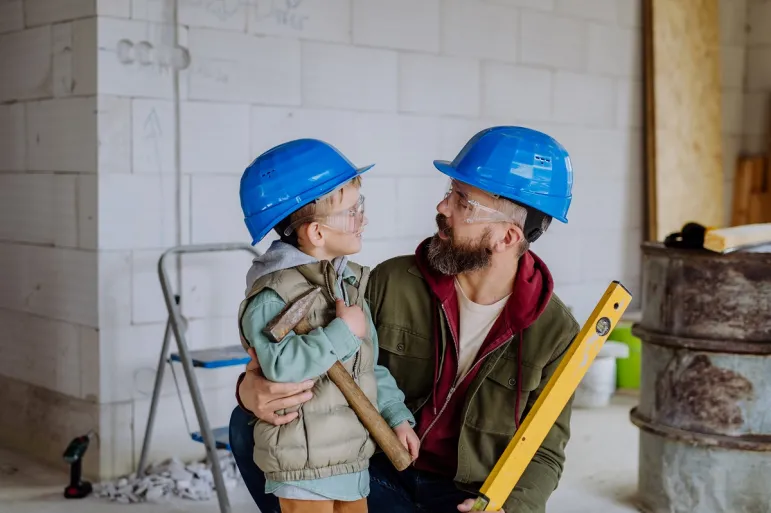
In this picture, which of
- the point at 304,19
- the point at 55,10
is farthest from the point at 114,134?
the point at 304,19

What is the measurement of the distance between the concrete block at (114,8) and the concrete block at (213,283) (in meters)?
0.95

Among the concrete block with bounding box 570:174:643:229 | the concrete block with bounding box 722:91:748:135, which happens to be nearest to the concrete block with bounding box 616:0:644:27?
the concrete block with bounding box 570:174:643:229

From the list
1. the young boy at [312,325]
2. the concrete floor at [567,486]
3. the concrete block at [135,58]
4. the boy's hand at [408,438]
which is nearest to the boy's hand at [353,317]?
the young boy at [312,325]

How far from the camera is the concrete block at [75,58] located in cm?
356

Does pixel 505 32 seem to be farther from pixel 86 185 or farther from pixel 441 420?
pixel 441 420

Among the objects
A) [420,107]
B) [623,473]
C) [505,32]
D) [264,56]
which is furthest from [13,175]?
[623,473]

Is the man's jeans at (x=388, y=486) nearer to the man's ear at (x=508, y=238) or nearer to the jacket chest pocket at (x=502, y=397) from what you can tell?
the jacket chest pocket at (x=502, y=397)

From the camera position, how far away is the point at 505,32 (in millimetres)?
4977

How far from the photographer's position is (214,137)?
386cm

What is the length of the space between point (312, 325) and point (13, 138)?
2.73 metres

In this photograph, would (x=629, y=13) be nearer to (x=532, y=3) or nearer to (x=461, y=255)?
(x=532, y=3)

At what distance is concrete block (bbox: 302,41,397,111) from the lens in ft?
13.5

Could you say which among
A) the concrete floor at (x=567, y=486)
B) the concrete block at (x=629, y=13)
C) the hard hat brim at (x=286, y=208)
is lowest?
the concrete floor at (x=567, y=486)

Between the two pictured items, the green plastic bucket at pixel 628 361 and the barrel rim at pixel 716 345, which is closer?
the barrel rim at pixel 716 345
